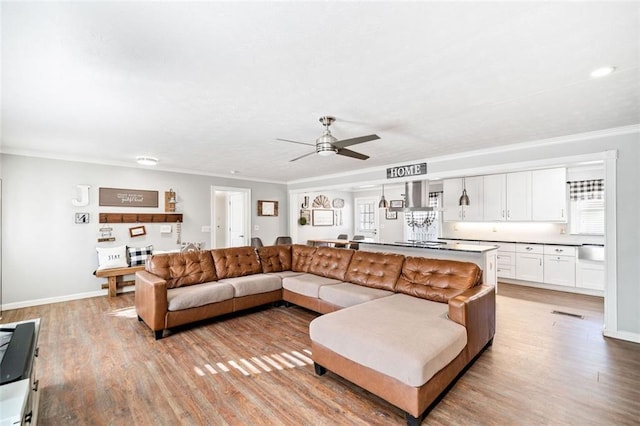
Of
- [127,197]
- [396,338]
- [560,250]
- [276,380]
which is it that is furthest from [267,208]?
[560,250]

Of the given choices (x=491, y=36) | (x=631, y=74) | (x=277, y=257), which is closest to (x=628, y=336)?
(x=631, y=74)

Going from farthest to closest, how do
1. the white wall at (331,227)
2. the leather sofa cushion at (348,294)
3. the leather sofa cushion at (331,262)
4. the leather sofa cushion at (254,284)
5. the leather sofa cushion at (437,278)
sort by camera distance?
the white wall at (331,227)
the leather sofa cushion at (331,262)
the leather sofa cushion at (254,284)
the leather sofa cushion at (348,294)
the leather sofa cushion at (437,278)

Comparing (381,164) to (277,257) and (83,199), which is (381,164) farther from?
(83,199)

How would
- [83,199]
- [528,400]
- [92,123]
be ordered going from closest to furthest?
1. [528,400]
2. [92,123]
3. [83,199]

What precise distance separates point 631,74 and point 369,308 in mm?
2756

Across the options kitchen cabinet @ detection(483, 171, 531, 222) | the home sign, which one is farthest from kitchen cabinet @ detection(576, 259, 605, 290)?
the home sign

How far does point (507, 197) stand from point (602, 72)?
452 cm

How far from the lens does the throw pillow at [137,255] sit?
206 inches

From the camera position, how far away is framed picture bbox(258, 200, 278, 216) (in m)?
7.44

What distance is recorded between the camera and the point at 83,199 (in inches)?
193

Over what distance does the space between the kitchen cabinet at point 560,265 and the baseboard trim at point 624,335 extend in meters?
2.34

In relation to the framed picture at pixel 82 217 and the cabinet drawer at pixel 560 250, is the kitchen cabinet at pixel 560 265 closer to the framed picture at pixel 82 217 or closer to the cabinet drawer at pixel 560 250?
the cabinet drawer at pixel 560 250

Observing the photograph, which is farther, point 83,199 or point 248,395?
point 83,199

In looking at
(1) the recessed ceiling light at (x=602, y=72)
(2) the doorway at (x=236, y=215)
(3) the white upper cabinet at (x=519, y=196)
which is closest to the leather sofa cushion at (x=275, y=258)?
(2) the doorway at (x=236, y=215)
